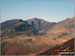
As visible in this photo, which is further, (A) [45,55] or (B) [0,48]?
(B) [0,48]

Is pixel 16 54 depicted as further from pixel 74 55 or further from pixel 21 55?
pixel 74 55

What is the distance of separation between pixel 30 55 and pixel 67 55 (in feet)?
303

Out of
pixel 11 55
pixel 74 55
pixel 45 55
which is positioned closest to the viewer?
pixel 74 55

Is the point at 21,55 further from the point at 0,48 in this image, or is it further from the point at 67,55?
the point at 67,55

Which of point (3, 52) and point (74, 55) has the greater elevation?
point (74, 55)

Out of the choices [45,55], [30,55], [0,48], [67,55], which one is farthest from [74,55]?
[0,48]

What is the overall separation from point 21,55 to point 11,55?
51.8 feet

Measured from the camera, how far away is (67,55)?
111m

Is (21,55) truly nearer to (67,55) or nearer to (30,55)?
(30,55)

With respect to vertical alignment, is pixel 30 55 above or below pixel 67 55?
below

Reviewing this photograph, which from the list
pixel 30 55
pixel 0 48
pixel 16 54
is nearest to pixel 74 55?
pixel 30 55

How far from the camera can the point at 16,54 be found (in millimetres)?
197250

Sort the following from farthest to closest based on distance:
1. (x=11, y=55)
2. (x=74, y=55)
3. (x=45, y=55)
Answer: (x=11, y=55) < (x=45, y=55) < (x=74, y=55)

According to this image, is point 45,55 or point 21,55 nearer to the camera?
point 45,55
